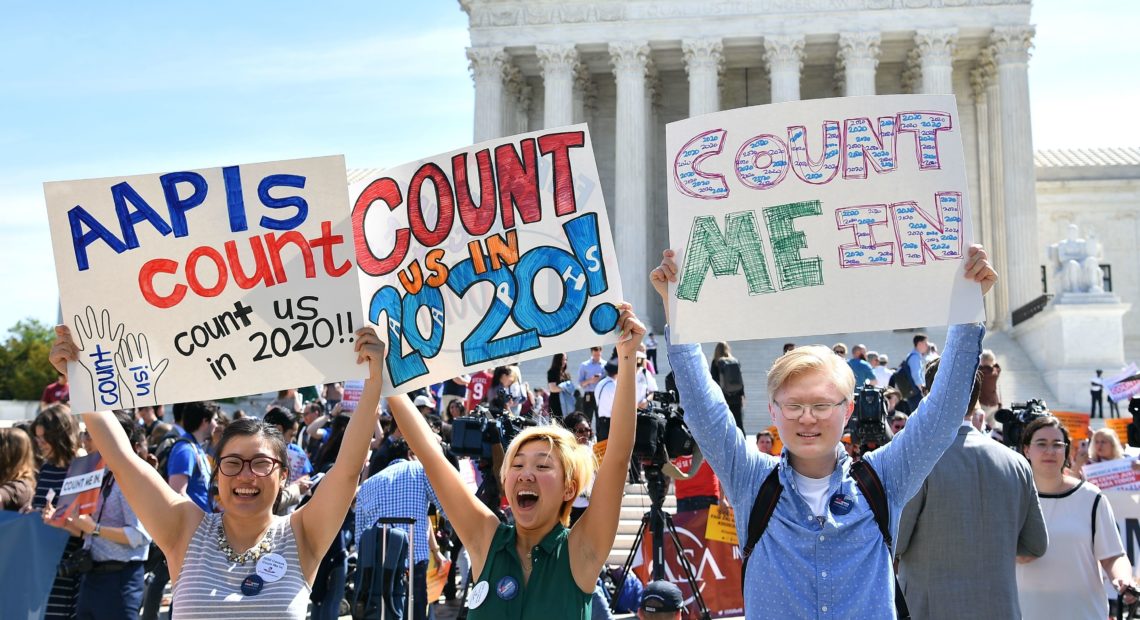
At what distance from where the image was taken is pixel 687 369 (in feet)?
12.7

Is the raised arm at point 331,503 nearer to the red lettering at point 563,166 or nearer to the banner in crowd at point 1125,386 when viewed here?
the red lettering at point 563,166

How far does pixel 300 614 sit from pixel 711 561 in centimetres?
725

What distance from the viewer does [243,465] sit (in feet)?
13.5

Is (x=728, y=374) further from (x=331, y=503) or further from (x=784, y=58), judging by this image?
(x=784, y=58)

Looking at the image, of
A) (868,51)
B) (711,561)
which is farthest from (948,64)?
(711,561)

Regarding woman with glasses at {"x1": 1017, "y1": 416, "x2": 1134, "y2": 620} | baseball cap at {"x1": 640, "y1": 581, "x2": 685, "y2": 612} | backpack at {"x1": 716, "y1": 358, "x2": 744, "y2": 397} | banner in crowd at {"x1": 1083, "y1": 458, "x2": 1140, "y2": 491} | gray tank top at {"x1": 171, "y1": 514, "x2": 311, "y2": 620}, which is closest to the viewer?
gray tank top at {"x1": 171, "y1": 514, "x2": 311, "y2": 620}

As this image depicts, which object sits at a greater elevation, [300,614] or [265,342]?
[265,342]

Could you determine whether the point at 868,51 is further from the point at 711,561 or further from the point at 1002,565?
the point at 1002,565

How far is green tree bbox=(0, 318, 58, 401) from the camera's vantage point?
61.2 metres

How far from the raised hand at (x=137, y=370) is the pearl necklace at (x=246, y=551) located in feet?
3.05

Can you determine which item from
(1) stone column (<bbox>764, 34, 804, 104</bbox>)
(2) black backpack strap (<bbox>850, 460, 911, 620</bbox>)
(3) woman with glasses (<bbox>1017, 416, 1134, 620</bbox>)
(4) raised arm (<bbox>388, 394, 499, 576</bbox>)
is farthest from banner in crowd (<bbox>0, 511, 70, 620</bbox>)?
(1) stone column (<bbox>764, 34, 804, 104</bbox>)

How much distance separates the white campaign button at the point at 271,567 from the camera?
3992 mm

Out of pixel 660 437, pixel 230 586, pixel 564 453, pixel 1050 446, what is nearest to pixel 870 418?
pixel 660 437

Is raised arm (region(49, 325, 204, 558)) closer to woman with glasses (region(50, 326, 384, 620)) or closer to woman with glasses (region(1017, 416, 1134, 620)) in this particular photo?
woman with glasses (region(50, 326, 384, 620))
